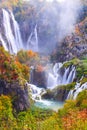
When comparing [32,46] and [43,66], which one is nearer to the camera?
[43,66]

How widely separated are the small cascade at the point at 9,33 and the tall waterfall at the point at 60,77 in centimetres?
1366

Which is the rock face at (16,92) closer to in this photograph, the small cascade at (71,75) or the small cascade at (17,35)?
the small cascade at (71,75)

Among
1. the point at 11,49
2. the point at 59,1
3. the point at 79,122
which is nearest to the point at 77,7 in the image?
the point at 59,1

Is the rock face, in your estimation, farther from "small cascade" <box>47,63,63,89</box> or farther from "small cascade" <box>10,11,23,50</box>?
"small cascade" <box>10,11,23,50</box>

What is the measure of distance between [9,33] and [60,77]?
2072 centimetres

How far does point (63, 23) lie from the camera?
89.6m

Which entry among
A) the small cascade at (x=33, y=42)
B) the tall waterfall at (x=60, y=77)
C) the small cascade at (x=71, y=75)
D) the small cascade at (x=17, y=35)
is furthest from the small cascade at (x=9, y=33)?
the small cascade at (x=71, y=75)

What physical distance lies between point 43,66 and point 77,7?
25.4 meters

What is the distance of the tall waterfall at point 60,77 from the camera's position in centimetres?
6427

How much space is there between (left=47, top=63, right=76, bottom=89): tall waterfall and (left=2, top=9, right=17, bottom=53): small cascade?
1366 centimetres

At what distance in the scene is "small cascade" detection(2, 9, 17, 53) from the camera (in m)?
80.1

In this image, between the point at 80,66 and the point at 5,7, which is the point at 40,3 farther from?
the point at 80,66

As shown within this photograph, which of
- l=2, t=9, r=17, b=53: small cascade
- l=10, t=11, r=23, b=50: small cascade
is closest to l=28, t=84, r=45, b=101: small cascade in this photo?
l=2, t=9, r=17, b=53: small cascade

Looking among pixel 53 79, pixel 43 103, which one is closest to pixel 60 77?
pixel 53 79
